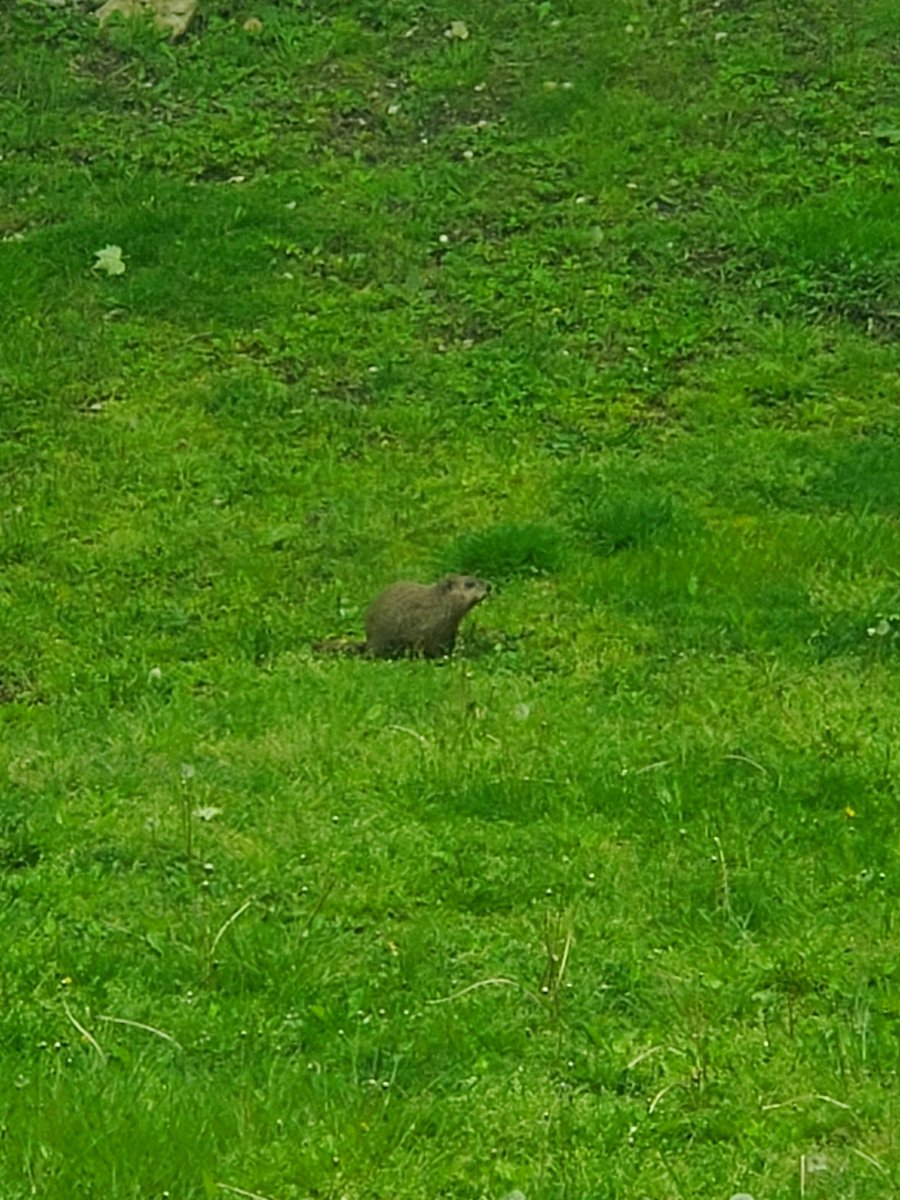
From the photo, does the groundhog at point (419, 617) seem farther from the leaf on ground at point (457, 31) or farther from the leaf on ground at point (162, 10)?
the leaf on ground at point (162, 10)

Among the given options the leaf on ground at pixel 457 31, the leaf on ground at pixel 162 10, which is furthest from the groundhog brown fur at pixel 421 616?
the leaf on ground at pixel 162 10

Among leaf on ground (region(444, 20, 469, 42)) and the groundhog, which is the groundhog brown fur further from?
leaf on ground (region(444, 20, 469, 42))

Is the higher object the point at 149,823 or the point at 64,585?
the point at 149,823

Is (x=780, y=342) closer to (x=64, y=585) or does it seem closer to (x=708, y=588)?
(x=708, y=588)

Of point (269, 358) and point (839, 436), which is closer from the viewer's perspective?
point (839, 436)

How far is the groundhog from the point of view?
6699 millimetres

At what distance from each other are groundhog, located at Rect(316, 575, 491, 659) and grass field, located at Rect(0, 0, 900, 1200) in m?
0.22

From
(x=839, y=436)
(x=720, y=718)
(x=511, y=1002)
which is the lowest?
(x=839, y=436)

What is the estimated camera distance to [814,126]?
1118 cm

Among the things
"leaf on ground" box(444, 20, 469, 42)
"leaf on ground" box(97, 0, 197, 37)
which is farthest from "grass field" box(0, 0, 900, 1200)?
"leaf on ground" box(97, 0, 197, 37)

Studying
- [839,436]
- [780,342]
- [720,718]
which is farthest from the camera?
[780,342]

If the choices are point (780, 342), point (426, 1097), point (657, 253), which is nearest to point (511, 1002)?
point (426, 1097)

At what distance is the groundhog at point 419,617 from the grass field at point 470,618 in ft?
0.71

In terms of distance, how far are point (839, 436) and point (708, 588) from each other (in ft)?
6.13
